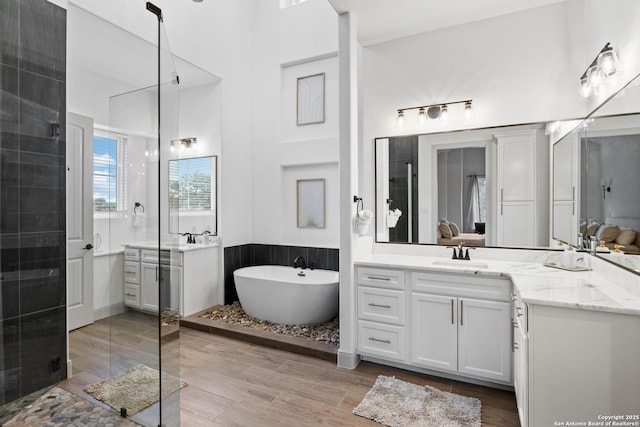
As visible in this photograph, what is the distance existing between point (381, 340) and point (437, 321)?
49cm

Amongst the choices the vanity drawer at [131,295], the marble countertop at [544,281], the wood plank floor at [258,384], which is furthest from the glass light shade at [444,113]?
the vanity drawer at [131,295]

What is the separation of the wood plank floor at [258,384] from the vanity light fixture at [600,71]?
2263 mm

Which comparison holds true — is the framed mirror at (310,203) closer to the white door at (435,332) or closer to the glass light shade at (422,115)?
the glass light shade at (422,115)

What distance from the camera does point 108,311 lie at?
7.39 feet

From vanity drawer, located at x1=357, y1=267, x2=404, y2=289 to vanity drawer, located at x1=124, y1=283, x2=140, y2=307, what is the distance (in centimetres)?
166

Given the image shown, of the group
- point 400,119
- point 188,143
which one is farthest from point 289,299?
point 188,143

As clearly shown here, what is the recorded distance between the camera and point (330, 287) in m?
3.50

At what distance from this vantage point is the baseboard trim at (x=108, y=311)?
2.13 m

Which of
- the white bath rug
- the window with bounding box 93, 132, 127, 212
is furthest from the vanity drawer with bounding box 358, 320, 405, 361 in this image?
the window with bounding box 93, 132, 127, 212

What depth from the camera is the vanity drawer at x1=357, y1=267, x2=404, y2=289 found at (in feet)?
8.68

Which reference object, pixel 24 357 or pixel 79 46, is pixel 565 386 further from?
pixel 79 46

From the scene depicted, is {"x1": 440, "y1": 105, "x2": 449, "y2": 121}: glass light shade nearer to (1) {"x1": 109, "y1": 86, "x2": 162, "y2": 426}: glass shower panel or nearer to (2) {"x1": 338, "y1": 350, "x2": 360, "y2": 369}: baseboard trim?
(2) {"x1": 338, "y1": 350, "x2": 360, "y2": 369}: baseboard trim

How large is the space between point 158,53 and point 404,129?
219 cm

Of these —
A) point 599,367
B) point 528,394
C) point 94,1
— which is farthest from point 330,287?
point 94,1
